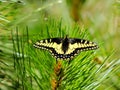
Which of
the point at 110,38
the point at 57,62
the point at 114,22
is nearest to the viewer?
the point at 57,62

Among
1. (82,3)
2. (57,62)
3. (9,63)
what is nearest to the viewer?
(57,62)

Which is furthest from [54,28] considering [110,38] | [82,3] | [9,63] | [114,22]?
[82,3]

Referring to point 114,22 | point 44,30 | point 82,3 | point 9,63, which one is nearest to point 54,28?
point 44,30

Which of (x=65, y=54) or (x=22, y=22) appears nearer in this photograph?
(x=65, y=54)

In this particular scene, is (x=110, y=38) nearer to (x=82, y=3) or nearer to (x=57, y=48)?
(x=57, y=48)

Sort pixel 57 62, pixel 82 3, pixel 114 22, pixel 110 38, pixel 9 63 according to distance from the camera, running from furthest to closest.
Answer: pixel 82 3 → pixel 114 22 → pixel 110 38 → pixel 9 63 → pixel 57 62

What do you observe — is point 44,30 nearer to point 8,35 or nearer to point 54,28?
point 54,28
